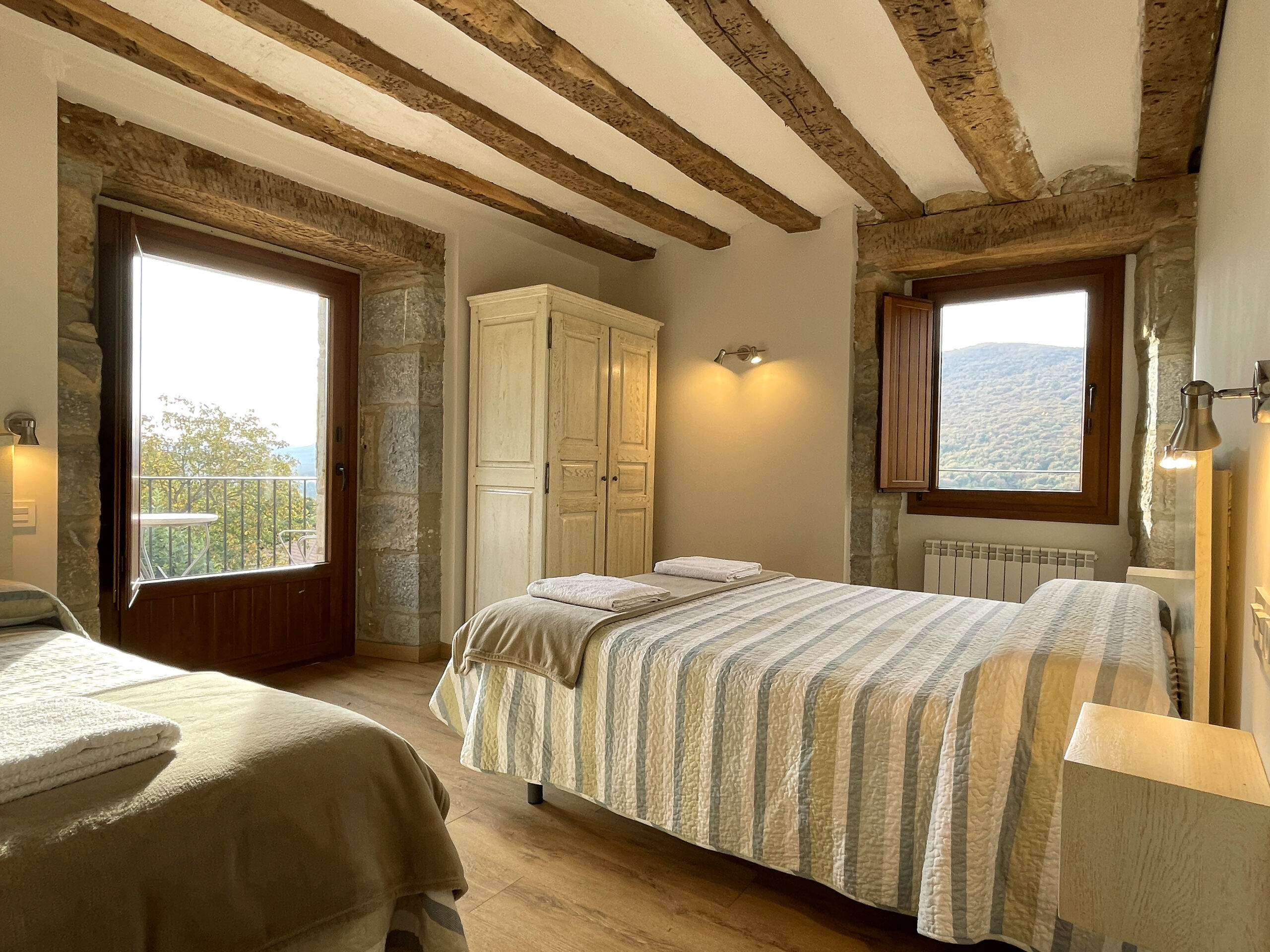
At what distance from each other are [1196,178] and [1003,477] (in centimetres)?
161

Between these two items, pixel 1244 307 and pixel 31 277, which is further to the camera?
pixel 31 277

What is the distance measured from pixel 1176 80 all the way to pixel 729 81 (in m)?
1.48

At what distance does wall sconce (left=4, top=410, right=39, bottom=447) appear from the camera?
236cm

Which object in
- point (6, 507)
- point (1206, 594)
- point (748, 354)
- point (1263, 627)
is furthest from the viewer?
point (748, 354)

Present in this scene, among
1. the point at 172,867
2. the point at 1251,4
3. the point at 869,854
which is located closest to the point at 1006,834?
the point at 869,854

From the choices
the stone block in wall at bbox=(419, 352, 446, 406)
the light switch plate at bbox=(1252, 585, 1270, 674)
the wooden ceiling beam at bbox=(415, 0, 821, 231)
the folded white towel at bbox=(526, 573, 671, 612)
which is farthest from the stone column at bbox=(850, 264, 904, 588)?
the light switch plate at bbox=(1252, 585, 1270, 674)

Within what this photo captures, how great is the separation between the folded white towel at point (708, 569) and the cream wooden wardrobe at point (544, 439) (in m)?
0.95

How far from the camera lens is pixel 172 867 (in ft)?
3.06

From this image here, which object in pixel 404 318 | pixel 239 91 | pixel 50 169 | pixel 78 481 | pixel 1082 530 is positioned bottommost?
pixel 1082 530

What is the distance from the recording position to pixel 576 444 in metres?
3.97

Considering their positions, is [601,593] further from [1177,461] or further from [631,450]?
[631,450]

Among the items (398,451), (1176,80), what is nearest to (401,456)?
(398,451)

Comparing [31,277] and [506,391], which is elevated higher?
[31,277]

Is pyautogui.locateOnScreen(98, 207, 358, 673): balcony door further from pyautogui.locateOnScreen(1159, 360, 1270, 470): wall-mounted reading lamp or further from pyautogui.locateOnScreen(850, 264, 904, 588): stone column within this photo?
pyautogui.locateOnScreen(1159, 360, 1270, 470): wall-mounted reading lamp
